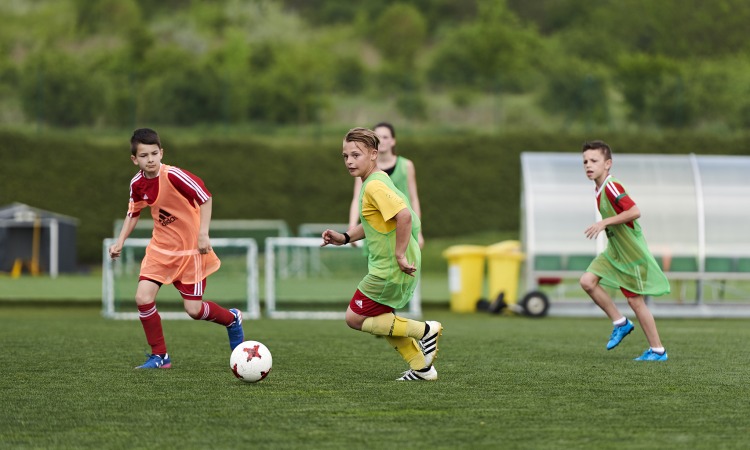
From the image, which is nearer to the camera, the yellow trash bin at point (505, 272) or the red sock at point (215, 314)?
the red sock at point (215, 314)

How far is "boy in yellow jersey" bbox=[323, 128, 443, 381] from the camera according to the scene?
664 centimetres

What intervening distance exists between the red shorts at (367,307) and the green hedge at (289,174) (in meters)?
23.5

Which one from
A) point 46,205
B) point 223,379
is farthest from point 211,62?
point 223,379

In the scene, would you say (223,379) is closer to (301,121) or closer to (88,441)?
(88,441)

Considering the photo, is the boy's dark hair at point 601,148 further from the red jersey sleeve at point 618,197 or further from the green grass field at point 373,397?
the green grass field at point 373,397

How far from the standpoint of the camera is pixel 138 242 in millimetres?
15984

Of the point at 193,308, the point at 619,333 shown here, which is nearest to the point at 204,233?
the point at 193,308

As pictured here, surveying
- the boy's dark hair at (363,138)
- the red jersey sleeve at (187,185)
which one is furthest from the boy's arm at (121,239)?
the boy's dark hair at (363,138)

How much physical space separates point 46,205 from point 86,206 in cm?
105

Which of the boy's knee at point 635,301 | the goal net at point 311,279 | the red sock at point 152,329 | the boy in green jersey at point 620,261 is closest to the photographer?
the red sock at point 152,329

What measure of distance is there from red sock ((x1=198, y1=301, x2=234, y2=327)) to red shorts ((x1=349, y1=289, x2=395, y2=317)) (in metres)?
1.49

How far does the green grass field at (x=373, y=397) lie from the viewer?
4.87m

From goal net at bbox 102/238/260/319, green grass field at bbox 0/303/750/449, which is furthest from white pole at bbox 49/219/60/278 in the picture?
green grass field at bbox 0/303/750/449

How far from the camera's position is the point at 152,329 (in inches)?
310
